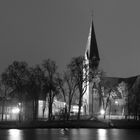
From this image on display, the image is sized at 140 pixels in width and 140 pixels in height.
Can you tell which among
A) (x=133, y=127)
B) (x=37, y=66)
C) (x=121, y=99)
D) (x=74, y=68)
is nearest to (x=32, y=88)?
(x=37, y=66)

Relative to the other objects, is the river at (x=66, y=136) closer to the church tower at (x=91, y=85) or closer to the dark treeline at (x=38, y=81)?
the dark treeline at (x=38, y=81)

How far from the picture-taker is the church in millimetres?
104438

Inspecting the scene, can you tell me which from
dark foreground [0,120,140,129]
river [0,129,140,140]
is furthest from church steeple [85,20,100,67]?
river [0,129,140,140]

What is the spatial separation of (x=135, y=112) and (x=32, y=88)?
86.6ft

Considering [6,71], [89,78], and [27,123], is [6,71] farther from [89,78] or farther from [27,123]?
[89,78]

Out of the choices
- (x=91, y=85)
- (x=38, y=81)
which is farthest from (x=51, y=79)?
(x=91, y=85)

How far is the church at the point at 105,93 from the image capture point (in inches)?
4112

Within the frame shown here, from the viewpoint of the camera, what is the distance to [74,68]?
90.8m

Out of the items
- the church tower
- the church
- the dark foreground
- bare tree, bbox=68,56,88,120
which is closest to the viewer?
the dark foreground

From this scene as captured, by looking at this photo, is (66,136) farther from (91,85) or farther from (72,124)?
(91,85)

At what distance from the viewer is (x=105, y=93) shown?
362 ft

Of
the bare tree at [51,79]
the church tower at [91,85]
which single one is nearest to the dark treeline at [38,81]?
the bare tree at [51,79]

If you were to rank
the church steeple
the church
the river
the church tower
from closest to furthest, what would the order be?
1. the river
2. the church
3. the church tower
4. the church steeple

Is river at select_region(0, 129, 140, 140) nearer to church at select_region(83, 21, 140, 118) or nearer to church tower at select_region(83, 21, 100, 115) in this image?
church at select_region(83, 21, 140, 118)
